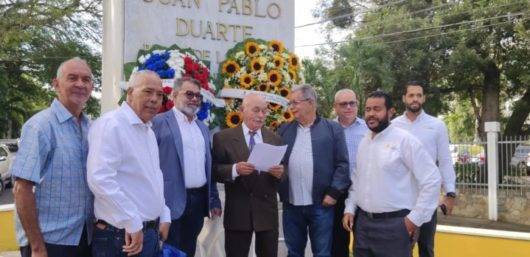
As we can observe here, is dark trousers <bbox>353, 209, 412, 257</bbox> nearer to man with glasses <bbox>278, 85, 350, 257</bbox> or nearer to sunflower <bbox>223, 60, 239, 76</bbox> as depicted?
man with glasses <bbox>278, 85, 350, 257</bbox>

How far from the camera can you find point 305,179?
4598 millimetres

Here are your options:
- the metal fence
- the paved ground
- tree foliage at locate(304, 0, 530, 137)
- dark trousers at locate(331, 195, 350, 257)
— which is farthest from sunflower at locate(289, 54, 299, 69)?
the paved ground

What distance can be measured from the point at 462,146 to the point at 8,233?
9776mm

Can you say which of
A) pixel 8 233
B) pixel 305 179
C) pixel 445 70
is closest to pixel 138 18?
pixel 305 179

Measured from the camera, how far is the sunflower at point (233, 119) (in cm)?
560

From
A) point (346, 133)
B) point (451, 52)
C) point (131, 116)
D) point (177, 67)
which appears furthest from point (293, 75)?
point (451, 52)

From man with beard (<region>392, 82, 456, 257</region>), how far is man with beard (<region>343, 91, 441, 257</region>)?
3.11 feet

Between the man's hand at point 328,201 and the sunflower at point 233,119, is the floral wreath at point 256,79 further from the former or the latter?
the man's hand at point 328,201

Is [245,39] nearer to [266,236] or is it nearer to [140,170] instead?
[266,236]

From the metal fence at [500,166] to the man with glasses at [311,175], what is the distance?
879cm

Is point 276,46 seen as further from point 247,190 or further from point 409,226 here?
point 409,226

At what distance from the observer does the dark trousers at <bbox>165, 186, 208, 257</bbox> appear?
4.20 metres

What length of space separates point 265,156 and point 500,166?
9.77 metres

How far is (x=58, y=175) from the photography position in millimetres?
2947
